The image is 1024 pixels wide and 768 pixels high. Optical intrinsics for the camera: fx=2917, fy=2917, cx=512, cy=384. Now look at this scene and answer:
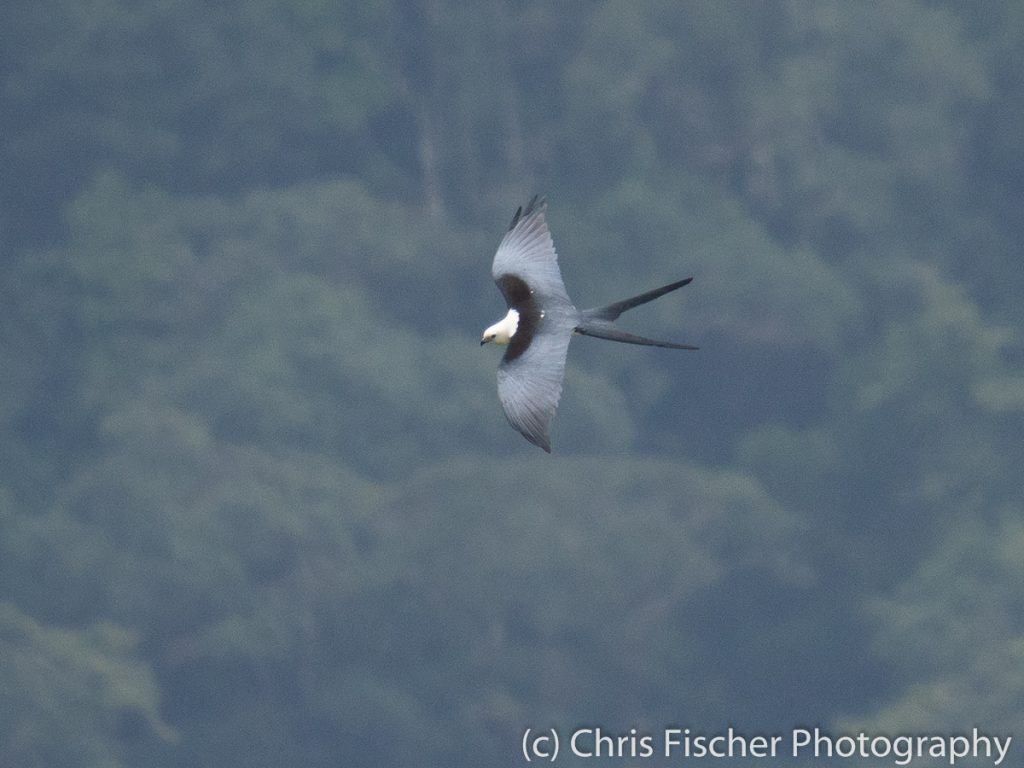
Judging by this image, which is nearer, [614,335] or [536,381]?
[536,381]

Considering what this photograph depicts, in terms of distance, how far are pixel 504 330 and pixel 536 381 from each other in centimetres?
117

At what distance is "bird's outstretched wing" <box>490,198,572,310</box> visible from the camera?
18.8 metres

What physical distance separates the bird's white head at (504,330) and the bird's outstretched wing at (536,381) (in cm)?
41

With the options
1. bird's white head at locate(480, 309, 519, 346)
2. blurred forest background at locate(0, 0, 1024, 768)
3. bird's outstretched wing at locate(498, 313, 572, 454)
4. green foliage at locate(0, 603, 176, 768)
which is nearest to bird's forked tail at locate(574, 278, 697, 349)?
bird's outstretched wing at locate(498, 313, 572, 454)

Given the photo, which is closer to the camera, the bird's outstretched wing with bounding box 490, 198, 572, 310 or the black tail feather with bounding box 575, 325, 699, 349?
the black tail feather with bounding box 575, 325, 699, 349

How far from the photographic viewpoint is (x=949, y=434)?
55.3 m

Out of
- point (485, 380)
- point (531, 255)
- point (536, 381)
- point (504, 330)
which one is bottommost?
point (536, 381)

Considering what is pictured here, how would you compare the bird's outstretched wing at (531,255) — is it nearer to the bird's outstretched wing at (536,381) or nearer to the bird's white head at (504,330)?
the bird's white head at (504,330)

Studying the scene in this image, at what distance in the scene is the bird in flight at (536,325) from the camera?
17.2 m

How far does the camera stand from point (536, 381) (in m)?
17.3

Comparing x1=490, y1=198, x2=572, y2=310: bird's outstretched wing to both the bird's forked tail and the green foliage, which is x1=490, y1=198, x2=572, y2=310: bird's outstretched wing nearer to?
the bird's forked tail

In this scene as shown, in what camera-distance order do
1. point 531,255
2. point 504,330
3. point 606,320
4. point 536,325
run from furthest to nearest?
point 531,255 < point 504,330 < point 536,325 < point 606,320

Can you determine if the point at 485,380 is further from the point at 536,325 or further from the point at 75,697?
the point at 536,325

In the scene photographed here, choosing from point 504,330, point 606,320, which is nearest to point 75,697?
point 504,330
